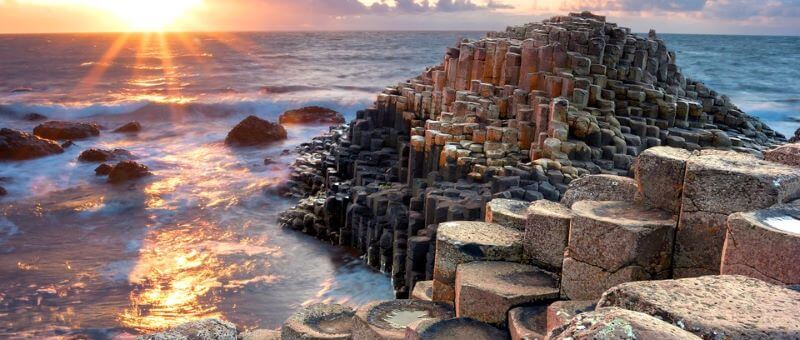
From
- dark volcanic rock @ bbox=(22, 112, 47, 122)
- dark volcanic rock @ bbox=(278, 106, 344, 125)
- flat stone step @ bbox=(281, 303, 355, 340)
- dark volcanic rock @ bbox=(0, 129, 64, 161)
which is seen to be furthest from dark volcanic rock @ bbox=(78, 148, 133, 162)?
flat stone step @ bbox=(281, 303, 355, 340)

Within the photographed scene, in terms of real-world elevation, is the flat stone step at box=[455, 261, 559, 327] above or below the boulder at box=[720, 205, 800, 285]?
below

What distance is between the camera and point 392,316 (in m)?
5.41

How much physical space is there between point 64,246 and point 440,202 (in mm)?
7555

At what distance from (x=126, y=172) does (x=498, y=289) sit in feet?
50.5

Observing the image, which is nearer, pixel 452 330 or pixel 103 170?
pixel 452 330

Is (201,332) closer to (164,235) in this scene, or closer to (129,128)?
(164,235)

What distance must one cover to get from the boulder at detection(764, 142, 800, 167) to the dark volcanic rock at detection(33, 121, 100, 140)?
24327mm

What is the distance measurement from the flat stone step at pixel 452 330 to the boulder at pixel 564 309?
468 mm

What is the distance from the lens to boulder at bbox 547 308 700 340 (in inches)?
106

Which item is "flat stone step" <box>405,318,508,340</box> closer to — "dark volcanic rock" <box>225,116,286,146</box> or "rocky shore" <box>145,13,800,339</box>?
"rocky shore" <box>145,13,800,339</box>

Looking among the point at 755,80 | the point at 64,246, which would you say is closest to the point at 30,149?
the point at 64,246

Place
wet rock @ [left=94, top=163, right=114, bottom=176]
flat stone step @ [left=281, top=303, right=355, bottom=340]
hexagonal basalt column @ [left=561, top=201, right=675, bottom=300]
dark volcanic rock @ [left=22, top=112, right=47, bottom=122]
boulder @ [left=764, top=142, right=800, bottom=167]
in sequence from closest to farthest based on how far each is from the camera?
hexagonal basalt column @ [left=561, top=201, right=675, bottom=300] → boulder @ [left=764, top=142, right=800, bottom=167] → flat stone step @ [left=281, top=303, right=355, bottom=340] → wet rock @ [left=94, top=163, right=114, bottom=176] → dark volcanic rock @ [left=22, top=112, right=47, bottom=122]

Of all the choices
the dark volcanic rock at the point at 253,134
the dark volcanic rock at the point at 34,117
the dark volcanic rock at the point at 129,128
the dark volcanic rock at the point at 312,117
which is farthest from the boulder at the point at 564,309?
the dark volcanic rock at the point at 34,117

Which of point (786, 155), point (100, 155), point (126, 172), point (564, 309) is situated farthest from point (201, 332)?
point (100, 155)
